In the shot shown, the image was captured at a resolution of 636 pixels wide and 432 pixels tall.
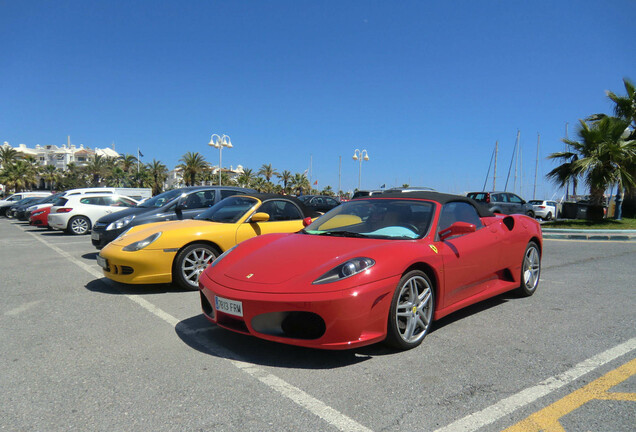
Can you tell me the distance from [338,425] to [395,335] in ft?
3.57

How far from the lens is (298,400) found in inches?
101

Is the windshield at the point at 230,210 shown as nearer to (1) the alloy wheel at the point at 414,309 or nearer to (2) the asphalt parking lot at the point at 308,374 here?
(2) the asphalt parking lot at the point at 308,374

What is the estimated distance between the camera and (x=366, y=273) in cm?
312

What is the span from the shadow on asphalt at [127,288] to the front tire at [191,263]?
0.83 feet

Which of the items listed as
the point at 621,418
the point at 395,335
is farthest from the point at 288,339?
the point at 621,418

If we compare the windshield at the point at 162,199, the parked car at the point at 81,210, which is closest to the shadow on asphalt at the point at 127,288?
the windshield at the point at 162,199

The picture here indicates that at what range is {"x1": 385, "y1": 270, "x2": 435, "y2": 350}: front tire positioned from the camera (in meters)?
3.24

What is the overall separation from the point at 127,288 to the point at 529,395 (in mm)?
4943

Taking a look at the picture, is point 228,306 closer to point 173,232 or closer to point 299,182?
point 173,232

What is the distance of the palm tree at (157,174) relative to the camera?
64938 mm

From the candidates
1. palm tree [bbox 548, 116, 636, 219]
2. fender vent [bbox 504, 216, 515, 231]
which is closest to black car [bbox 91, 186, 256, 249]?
fender vent [bbox 504, 216, 515, 231]

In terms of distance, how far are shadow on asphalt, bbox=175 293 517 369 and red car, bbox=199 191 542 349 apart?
21cm

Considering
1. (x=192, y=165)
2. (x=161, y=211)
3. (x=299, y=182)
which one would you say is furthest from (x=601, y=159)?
(x=299, y=182)

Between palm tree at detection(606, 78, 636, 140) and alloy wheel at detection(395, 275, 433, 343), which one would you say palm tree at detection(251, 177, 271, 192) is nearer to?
palm tree at detection(606, 78, 636, 140)
